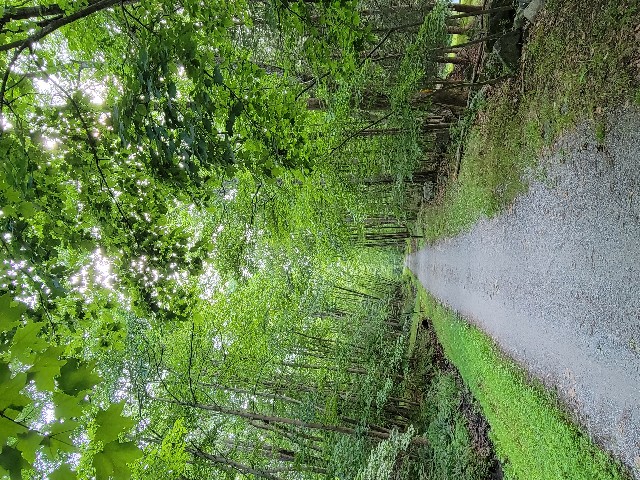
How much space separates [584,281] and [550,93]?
277 centimetres

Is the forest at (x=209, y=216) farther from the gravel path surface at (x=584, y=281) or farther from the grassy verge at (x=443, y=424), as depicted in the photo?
the gravel path surface at (x=584, y=281)

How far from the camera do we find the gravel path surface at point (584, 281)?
4898mm

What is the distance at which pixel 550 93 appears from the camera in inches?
267

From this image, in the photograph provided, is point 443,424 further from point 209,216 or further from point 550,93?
point 550,93

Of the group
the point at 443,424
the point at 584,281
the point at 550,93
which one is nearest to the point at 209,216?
the point at 443,424

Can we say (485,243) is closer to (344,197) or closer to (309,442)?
(344,197)

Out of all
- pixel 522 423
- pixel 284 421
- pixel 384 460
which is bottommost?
pixel 284 421

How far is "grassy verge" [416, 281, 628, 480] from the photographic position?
558 centimetres

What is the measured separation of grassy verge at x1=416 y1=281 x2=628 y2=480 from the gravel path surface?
0.85 ft

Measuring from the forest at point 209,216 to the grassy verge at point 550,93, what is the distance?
86 cm

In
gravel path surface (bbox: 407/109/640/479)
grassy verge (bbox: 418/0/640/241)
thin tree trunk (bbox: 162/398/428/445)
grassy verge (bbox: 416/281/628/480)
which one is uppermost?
grassy verge (bbox: 418/0/640/241)

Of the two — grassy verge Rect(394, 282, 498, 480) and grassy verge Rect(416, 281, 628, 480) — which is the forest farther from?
grassy verge Rect(416, 281, 628, 480)

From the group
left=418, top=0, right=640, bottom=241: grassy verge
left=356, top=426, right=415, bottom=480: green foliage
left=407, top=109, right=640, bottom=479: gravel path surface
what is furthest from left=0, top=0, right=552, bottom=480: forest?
left=407, top=109, right=640, bottom=479: gravel path surface

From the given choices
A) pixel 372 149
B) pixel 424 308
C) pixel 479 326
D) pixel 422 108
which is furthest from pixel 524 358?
pixel 424 308
